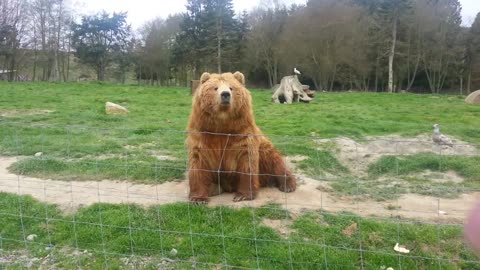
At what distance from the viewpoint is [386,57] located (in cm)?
3422

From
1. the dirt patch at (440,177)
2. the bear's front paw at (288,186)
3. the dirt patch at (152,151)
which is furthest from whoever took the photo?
the dirt patch at (152,151)

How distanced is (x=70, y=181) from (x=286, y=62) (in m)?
29.8

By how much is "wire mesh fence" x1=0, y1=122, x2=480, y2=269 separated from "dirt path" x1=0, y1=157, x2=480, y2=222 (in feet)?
0.05

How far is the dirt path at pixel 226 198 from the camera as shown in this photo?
5.25 m

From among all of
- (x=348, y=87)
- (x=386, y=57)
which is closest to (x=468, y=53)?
(x=386, y=57)

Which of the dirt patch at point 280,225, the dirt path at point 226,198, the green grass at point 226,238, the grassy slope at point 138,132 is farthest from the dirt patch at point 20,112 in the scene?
the dirt patch at point 280,225

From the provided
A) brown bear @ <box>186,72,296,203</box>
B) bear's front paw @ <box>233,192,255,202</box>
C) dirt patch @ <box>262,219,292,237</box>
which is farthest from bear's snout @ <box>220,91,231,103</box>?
dirt patch @ <box>262,219,292,237</box>

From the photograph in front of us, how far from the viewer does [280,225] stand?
4.78 metres

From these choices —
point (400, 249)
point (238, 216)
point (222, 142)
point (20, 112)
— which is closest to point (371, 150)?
point (222, 142)

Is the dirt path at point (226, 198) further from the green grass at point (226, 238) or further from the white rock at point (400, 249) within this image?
the white rock at point (400, 249)

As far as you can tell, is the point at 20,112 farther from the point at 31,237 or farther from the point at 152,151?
the point at 31,237

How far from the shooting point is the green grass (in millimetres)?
4176

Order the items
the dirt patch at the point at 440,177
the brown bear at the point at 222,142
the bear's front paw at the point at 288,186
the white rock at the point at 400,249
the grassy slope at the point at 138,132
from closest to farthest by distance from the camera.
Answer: the white rock at the point at 400,249, the brown bear at the point at 222,142, the bear's front paw at the point at 288,186, the dirt patch at the point at 440,177, the grassy slope at the point at 138,132

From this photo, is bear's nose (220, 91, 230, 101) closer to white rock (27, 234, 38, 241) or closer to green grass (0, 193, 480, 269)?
green grass (0, 193, 480, 269)
